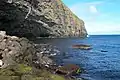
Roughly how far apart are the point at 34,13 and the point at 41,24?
72.6ft

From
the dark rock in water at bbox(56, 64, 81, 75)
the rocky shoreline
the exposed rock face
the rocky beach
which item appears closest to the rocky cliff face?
the rocky beach

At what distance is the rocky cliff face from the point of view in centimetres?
9025

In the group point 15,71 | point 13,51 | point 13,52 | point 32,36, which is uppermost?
A: point 13,51

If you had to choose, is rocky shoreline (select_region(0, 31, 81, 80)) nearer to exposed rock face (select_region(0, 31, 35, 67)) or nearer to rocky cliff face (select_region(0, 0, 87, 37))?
exposed rock face (select_region(0, 31, 35, 67))

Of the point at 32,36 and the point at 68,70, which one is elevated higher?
the point at 32,36

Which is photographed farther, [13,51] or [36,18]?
[36,18]

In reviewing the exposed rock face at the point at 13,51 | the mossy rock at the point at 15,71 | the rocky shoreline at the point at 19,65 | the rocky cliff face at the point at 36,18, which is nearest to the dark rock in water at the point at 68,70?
the rocky shoreline at the point at 19,65

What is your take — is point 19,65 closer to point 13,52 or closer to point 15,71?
point 15,71

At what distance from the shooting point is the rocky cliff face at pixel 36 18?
9025cm

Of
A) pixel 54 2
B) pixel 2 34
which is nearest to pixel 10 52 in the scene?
pixel 2 34

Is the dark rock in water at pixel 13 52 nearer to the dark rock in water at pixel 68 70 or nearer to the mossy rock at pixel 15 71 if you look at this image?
the dark rock in water at pixel 68 70

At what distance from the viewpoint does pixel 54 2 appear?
163 metres

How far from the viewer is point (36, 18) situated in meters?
118

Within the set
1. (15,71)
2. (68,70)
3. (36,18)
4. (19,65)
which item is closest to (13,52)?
(19,65)
